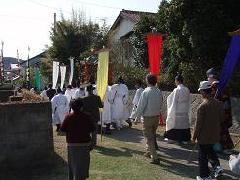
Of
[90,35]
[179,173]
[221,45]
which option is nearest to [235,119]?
[221,45]

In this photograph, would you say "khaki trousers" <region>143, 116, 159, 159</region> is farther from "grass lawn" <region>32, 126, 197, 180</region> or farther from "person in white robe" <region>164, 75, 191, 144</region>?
"person in white robe" <region>164, 75, 191, 144</region>

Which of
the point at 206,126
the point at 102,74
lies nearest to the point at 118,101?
the point at 102,74

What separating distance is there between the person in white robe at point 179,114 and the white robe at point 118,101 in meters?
4.37

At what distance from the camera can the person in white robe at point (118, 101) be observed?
17172mm

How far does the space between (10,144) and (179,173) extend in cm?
368

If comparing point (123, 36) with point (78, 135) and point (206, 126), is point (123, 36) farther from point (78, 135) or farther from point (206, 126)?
point (78, 135)

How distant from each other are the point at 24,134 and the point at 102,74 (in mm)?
3599

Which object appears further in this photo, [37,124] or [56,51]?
[56,51]

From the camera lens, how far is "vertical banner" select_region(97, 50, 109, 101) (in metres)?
13.6

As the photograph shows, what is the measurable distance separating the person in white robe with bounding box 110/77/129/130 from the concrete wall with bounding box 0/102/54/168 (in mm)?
5943

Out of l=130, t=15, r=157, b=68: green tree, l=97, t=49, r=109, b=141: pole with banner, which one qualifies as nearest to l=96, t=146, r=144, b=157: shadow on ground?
l=97, t=49, r=109, b=141: pole with banner

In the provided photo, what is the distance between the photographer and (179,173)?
1022 centimetres

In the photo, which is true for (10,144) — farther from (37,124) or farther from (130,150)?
(130,150)

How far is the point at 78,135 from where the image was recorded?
8445mm
